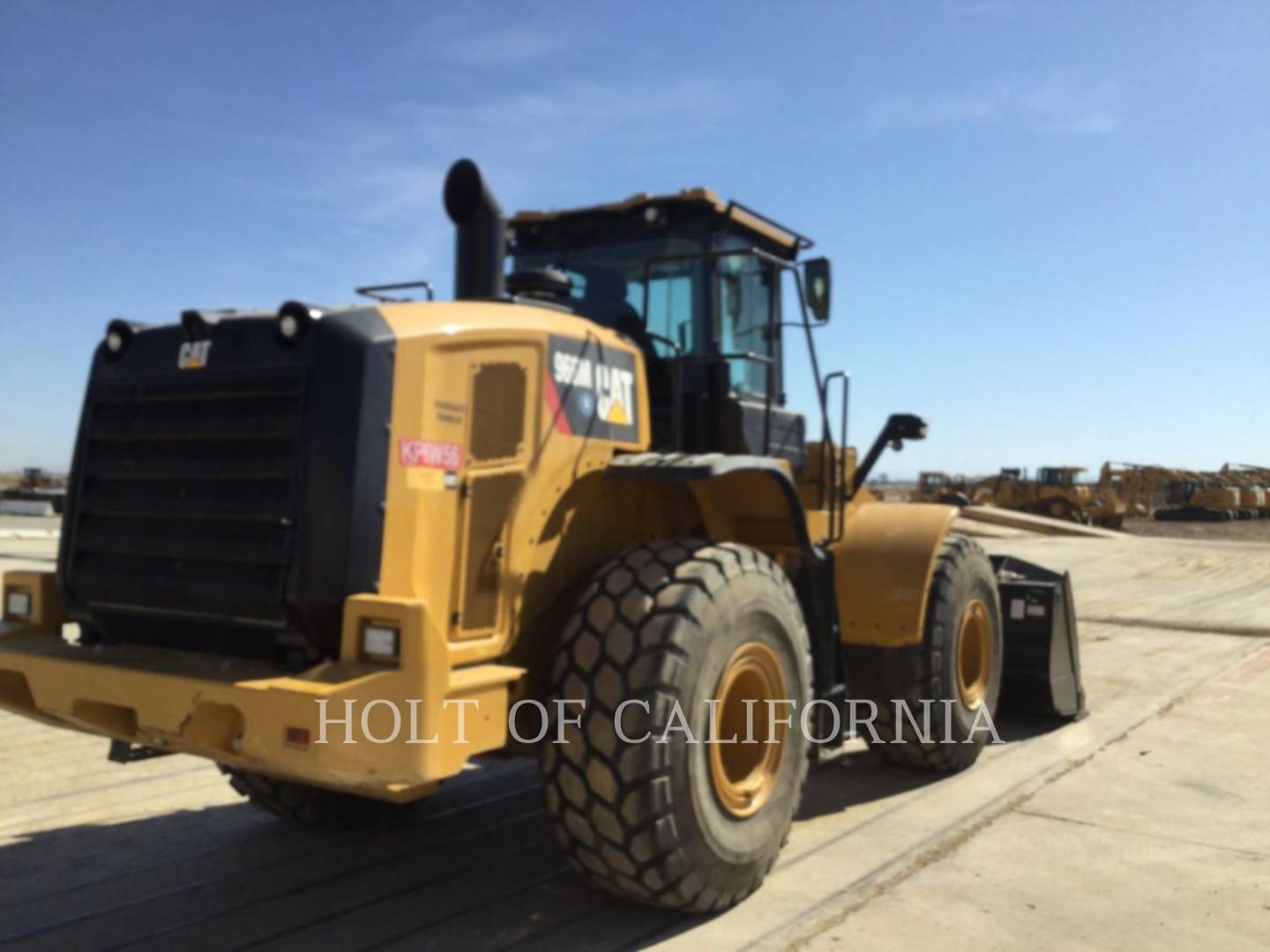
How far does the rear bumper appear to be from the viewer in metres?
3.23

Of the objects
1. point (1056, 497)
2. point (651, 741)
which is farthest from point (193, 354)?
point (1056, 497)

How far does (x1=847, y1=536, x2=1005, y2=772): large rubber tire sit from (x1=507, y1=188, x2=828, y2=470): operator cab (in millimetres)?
1189

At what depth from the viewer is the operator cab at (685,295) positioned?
16.9 feet

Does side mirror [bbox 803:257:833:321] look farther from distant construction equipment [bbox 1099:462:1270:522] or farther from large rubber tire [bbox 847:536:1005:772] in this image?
distant construction equipment [bbox 1099:462:1270:522]

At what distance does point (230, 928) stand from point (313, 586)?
A: 1.37 metres

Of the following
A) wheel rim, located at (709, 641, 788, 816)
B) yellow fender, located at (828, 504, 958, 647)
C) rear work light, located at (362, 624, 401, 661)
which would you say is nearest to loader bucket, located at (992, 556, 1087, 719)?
yellow fender, located at (828, 504, 958, 647)

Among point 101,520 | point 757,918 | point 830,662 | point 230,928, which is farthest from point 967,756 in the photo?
point 101,520

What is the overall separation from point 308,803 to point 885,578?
2.96 metres

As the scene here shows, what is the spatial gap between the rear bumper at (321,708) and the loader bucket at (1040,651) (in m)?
4.61

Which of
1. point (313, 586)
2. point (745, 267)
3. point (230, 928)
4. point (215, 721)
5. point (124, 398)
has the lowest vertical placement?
point (230, 928)

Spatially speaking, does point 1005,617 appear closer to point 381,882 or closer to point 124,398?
point 381,882

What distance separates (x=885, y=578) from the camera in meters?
5.74

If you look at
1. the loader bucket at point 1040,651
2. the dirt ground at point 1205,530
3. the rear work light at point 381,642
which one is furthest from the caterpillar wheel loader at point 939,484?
the rear work light at point 381,642

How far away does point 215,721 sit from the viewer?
345cm
